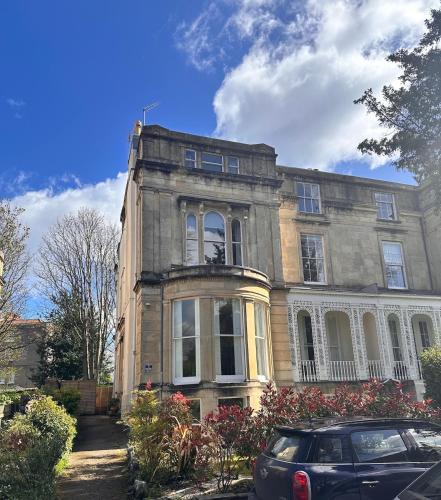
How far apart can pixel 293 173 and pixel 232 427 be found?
52.3ft

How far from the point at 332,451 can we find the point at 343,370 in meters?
14.3

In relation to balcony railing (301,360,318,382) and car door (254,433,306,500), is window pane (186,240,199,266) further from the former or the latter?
car door (254,433,306,500)

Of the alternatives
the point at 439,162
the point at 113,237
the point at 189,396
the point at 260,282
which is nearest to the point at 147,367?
the point at 189,396

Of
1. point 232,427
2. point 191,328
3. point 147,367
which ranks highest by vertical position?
point 191,328

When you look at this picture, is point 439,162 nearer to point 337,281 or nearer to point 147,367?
point 337,281

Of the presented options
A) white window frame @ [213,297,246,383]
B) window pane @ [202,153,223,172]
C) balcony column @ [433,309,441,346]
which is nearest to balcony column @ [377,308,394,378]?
balcony column @ [433,309,441,346]

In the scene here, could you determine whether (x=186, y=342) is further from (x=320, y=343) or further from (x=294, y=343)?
(x=320, y=343)

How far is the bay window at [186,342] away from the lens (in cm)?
1588

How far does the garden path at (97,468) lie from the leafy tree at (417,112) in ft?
38.8

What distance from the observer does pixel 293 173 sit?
22.5 m

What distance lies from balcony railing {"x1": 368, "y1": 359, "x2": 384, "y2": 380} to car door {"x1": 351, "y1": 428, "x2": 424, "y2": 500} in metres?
14.3

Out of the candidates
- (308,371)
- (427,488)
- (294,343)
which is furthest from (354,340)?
(427,488)

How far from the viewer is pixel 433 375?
51.1 ft

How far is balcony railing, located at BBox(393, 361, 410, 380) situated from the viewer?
19.8 m
